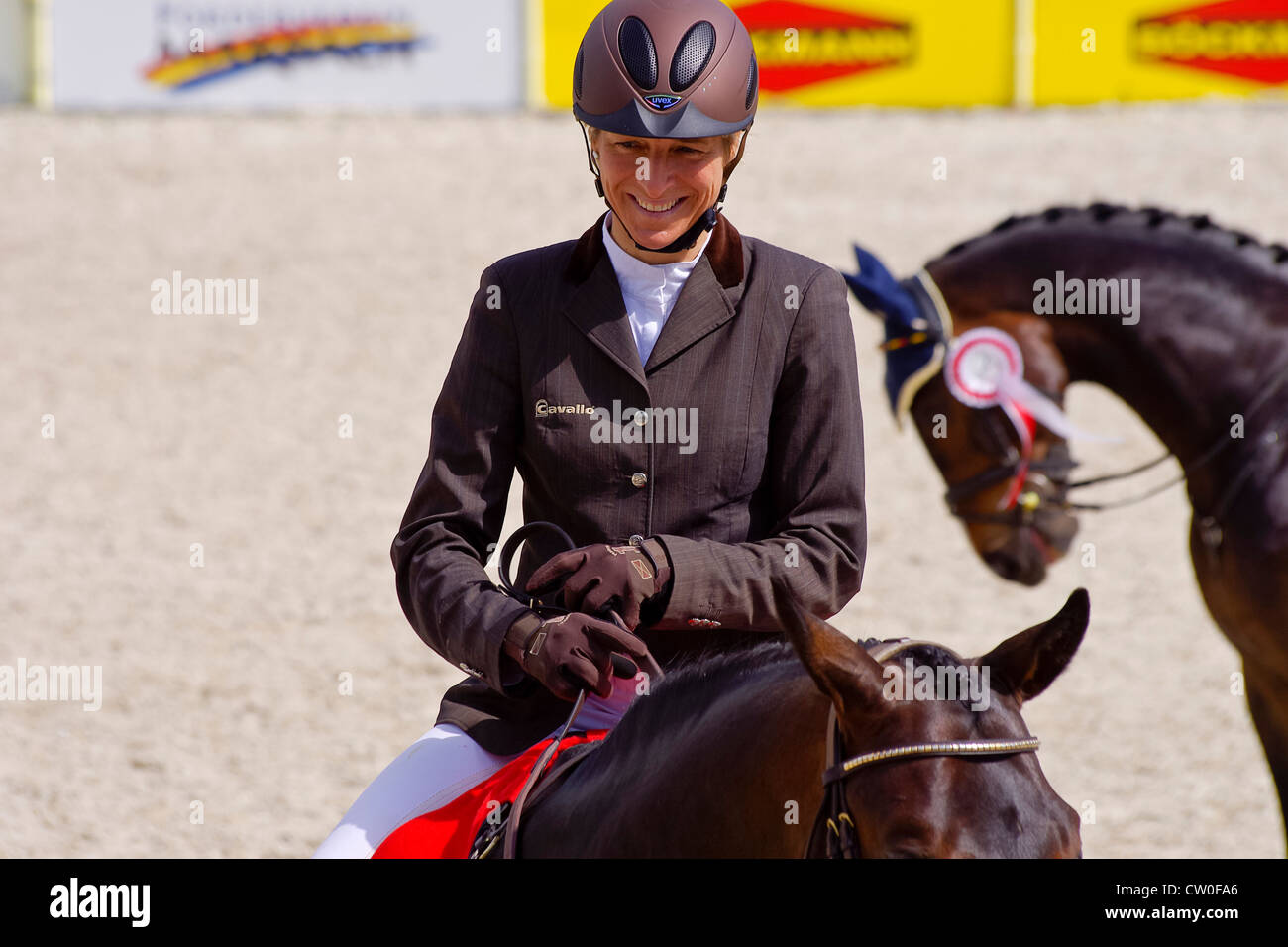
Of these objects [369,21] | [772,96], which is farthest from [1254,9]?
[369,21]

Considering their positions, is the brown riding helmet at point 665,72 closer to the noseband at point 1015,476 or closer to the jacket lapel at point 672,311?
the jacket lapel at point 672,311

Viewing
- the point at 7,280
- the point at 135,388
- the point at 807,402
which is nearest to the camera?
the point at 807,402

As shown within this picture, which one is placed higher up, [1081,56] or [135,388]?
[1081,56]

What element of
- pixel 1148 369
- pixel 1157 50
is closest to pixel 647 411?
pixel 1148 369

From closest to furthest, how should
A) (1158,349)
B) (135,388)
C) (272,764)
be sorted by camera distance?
(1158,349) < (272,764) < (135,388)

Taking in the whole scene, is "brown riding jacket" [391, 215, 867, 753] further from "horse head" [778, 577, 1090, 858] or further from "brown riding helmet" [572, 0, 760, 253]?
"horse head" [778, 577, 1090, 858]

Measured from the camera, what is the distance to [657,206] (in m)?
2.57

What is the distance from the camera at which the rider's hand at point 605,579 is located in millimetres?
2336

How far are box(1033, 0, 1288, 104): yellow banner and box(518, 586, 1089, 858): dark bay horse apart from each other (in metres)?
14.0

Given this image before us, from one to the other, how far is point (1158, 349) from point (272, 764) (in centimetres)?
482

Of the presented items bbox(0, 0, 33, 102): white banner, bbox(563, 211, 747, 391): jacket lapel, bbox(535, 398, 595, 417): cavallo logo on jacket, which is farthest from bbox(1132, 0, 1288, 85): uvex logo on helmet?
bbox(535, 398, 595, 417): cavallo logo on jacket
